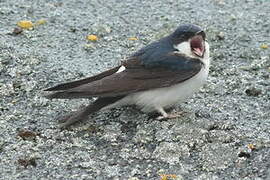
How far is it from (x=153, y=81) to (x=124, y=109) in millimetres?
401

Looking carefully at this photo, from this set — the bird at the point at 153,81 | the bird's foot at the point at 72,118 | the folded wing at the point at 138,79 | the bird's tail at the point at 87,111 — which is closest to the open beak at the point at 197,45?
the bird at the point at 153,81

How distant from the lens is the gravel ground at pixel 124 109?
12.2 ft

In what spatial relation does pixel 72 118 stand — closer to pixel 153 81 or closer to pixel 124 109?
pixel 124 109

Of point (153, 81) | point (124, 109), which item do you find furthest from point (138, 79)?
point (124, 109)

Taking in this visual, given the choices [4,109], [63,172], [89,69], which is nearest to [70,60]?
[89,69]

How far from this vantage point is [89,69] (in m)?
5.00

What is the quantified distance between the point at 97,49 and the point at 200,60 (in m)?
1.46

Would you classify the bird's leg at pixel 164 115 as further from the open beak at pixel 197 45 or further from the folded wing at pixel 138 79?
the open beak at pixel 197 45

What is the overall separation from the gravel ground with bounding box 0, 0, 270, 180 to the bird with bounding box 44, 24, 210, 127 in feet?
0.42

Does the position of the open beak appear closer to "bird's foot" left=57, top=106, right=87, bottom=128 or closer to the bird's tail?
the bird's tail

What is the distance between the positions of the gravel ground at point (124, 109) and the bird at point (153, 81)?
0.13 meters

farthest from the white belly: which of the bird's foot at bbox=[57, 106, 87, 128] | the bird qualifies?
the bird's foot at bbox=[57, 106, 87, 128]

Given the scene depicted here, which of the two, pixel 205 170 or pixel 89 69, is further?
pixel 89 69

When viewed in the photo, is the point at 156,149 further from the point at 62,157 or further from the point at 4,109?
the point at 4,109
